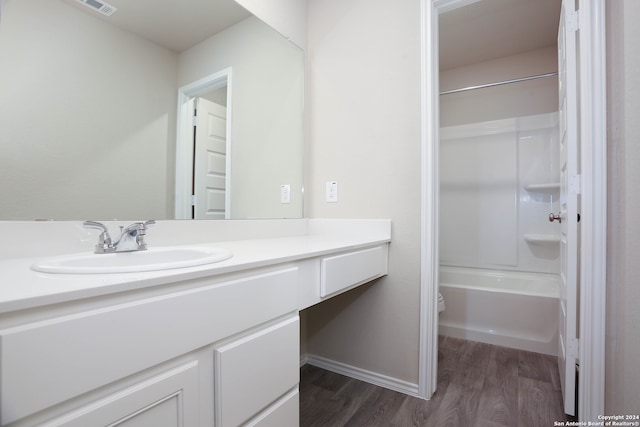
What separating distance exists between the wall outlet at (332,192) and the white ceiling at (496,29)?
57.5 inches

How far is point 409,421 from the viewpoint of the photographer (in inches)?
53.7

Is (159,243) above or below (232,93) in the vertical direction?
below

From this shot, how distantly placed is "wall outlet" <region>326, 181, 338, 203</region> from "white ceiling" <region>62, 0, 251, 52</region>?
94 centimetres

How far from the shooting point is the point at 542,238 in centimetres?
255

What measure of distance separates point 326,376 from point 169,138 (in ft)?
4.91

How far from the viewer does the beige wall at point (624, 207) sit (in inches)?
38.7

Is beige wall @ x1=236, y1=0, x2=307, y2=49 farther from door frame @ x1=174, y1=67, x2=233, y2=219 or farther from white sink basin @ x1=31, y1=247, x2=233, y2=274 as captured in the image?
white sink basin @ x1=31, y1=247, x2=233, y2=274

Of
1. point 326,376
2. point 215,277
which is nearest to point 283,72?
point 215,277

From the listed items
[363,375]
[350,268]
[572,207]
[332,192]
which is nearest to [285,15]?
[332,192]

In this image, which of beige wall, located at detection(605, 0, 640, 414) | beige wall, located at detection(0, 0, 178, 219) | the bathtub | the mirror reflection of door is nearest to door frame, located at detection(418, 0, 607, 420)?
beige wall, located at detection(605, 0, 640, 414)

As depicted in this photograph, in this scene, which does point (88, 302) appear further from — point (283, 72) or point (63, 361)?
point (283, 72)

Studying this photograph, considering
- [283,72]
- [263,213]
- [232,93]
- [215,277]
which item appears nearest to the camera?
[215,277]

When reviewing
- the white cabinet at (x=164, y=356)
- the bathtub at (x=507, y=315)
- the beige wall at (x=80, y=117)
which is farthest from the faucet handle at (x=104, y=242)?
the bathtub at (x=507, y=315)

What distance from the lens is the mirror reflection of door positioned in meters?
1.34
